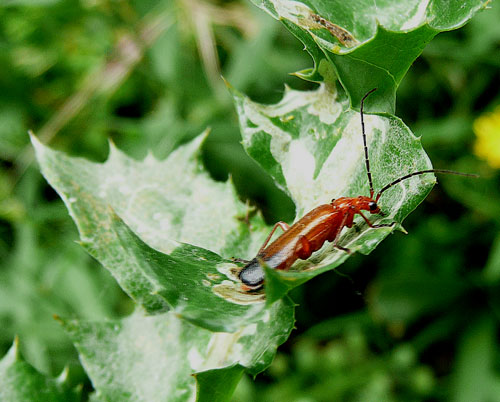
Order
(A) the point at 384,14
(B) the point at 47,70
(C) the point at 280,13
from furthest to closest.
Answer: (B) the point at 47,70 → (A) the point at 384,14 → (C) the point at 280,13

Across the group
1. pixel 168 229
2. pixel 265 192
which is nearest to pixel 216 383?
pixel 168 229

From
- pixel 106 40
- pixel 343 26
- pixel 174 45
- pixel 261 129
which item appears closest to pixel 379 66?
pixel 343 26

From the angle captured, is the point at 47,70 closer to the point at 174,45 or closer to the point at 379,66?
the point at 174,45

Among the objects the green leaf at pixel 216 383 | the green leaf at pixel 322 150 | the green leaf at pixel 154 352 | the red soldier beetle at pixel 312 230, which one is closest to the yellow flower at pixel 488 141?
the red soldier beetle at pixel 312 230

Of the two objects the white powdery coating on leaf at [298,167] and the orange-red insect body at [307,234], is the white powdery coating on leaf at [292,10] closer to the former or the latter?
the white powdery coating on leaf at [298,167]

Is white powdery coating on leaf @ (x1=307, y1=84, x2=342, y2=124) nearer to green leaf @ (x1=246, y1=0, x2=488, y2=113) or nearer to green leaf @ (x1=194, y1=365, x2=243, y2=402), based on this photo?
green leaf @ (x1=246, y1=0, x2=488, y2=113)

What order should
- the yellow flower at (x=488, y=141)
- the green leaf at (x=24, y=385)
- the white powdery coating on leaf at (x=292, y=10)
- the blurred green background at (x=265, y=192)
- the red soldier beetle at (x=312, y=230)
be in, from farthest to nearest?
the yellow flower at (x=488, y=141), the blurred green background at (x=265, y=192), the red soldier beetle at (x=312, y=230), the green leaf at (x=24, y=385), the white powdery coating on leaf at (x=292, y=10)
